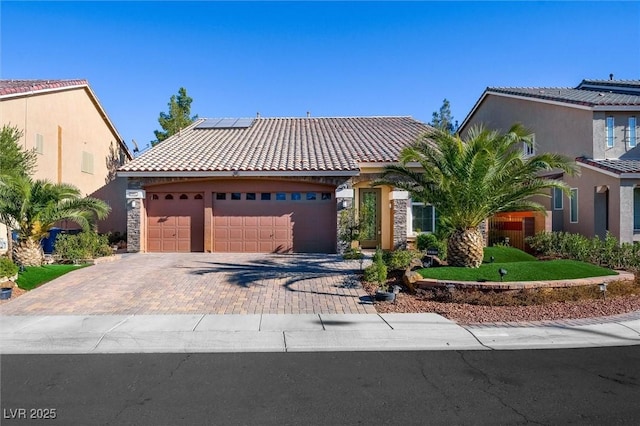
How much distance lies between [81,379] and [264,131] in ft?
65.9

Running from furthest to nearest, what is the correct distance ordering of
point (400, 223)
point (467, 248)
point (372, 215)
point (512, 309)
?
point (372, 215)
point (400, 223)
point (467, 248)
point (512, 309)

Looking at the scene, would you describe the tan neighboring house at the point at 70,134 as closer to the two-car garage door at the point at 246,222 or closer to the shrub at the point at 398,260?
the two-car garage door at the point at 246,222

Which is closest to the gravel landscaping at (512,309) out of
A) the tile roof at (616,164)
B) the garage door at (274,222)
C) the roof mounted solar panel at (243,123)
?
the tile roof at (616,164)

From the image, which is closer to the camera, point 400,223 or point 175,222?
→ point 400,223

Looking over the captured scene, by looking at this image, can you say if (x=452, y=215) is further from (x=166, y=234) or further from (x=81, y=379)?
(x=166, y=234)

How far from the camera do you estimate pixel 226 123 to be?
2680cm

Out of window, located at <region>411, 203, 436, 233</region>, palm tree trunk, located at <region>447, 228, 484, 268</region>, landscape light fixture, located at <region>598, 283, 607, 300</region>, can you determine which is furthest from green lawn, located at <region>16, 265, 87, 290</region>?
landscape light fixture, located at <region>598, 283, 607, 300</region>

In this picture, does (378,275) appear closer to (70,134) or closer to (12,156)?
(12,156)

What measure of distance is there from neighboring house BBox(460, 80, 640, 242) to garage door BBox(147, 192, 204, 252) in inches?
524

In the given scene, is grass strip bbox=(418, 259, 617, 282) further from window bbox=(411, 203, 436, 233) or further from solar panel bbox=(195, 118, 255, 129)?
solar panel bbox=(195, 118, 255, 129)

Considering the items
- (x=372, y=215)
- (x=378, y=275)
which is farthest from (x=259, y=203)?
(x=378, y=275)

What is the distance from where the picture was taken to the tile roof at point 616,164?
15.7m

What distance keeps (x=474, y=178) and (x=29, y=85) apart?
63.7 feet

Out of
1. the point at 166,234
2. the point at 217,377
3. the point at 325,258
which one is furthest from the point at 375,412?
the point at 166,234
